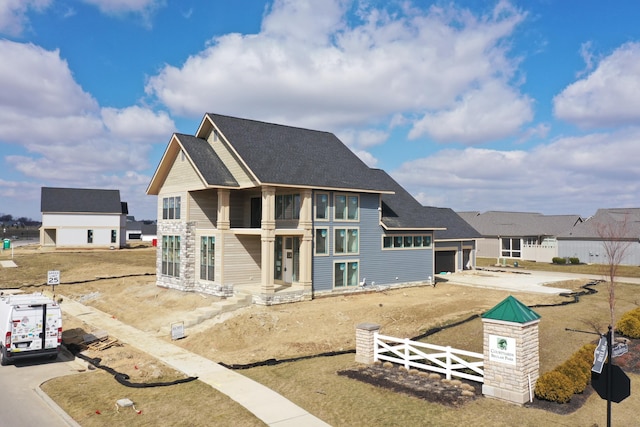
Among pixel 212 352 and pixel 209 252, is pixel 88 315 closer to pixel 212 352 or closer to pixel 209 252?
pixel 209 252

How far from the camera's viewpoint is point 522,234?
6156 centimetres

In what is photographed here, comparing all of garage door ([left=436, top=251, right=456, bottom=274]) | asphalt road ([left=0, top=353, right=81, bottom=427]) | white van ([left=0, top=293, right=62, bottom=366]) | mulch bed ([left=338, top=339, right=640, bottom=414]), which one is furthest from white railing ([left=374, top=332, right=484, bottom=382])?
garage door ([left=436, top=251, right=456, bottom=274])

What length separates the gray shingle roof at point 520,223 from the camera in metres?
62.3

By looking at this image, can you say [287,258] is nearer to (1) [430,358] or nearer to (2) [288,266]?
(2) [288,266]

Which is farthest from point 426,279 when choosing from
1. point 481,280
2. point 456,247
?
point 456,247

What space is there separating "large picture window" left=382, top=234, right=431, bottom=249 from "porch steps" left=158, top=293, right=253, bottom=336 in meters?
11.2

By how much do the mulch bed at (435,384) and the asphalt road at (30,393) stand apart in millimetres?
8619

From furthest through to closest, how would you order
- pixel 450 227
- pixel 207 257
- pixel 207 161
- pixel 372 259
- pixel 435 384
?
pixel 450 227, pixel 372 259, pixel 207 257, pixel 207 161, pixel 435 384

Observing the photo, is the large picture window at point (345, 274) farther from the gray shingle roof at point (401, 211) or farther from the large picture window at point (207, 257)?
the large picture window at point (207, 257)

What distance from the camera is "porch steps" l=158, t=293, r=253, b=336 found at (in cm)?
2347

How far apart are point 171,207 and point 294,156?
969cm

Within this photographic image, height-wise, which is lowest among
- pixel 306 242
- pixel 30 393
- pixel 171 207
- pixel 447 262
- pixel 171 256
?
pixel 30 393

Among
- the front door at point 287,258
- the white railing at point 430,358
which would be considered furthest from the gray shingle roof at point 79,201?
the white railing at point 430,358

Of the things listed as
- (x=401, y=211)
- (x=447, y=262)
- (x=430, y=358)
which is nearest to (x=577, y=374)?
(x=430, y=358)
